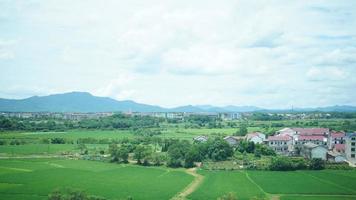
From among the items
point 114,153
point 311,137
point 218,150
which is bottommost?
point 114,153

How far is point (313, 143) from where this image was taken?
59969mm

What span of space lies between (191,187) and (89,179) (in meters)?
9.35

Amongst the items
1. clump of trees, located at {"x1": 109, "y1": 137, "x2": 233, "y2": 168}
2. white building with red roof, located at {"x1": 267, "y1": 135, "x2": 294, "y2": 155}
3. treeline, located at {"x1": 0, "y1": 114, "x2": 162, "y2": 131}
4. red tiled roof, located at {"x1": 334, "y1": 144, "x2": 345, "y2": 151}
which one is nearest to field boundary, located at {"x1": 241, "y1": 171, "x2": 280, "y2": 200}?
clump of trees, located at {"x1": 109, "y1": 137, "x2": 233, "y2": 168}

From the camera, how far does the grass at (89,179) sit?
32406 mm

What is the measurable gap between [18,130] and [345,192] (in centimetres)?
7778

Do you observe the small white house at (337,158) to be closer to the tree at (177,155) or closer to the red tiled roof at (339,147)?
the red tiled roof at (339,147)

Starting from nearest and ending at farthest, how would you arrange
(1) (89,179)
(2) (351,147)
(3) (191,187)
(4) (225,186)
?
(4) (225,186)
(3) (191,187)
(1) (89,179)
(2) (351,147)

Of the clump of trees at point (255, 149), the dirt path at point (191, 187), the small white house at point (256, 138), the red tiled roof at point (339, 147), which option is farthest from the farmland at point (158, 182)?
the small white house at point (256, 138)

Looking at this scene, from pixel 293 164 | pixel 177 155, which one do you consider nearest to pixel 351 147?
pixel 293 164

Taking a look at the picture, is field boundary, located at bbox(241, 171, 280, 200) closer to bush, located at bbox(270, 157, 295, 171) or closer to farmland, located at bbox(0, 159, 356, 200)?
farmland, located at bbox(0, 159, 356, 200)

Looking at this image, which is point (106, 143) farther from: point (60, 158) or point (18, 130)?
point (18, 130)

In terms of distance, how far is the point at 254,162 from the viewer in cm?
4781

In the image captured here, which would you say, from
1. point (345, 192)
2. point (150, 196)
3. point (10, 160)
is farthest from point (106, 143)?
point (345, 192)

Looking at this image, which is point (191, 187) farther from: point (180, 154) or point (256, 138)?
point (256, 138)
